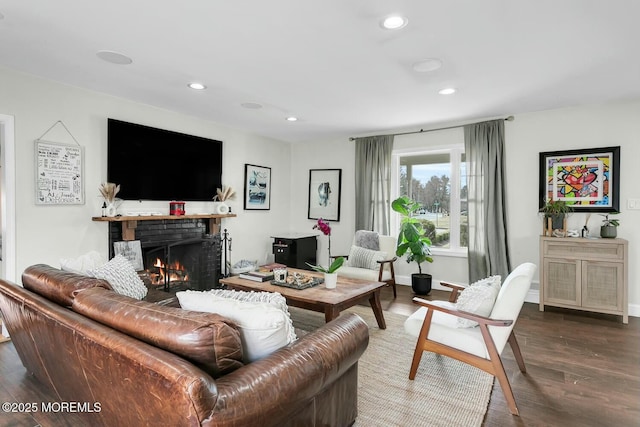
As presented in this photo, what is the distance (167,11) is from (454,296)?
9.92ft

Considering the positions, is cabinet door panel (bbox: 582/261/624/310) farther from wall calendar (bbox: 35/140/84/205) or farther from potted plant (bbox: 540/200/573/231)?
wall calendar (bbox: 35/140/84/205)

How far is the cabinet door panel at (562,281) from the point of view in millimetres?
3811

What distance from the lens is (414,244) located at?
4648 mm

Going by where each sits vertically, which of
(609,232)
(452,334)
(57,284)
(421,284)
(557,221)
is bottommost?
(421,284)

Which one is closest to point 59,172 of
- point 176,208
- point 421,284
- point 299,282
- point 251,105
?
point 176,208

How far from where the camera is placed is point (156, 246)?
425cm

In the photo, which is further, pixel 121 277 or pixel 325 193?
pixel 325 193

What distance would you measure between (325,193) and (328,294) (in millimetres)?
3203

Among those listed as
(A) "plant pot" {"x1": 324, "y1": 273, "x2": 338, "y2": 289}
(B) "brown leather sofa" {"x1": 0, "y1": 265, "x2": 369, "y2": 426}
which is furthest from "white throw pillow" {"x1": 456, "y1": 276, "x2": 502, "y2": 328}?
(A) "plant pot" {"x1": 324, "y1": 273, "x2": 338, "y2": 289}

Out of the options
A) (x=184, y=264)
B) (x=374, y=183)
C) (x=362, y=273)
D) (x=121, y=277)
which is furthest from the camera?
(x=374, y=183)

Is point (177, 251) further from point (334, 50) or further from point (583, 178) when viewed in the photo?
point (583, 178)

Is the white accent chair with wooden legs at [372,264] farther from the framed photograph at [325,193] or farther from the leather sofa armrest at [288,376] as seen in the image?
the leather sofa armrest at [288,376]

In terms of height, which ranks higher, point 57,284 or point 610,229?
point 610,229

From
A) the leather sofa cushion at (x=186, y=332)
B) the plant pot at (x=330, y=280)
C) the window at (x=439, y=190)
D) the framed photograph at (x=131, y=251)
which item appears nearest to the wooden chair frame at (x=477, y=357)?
the plant pot at (x=330, y=280)
